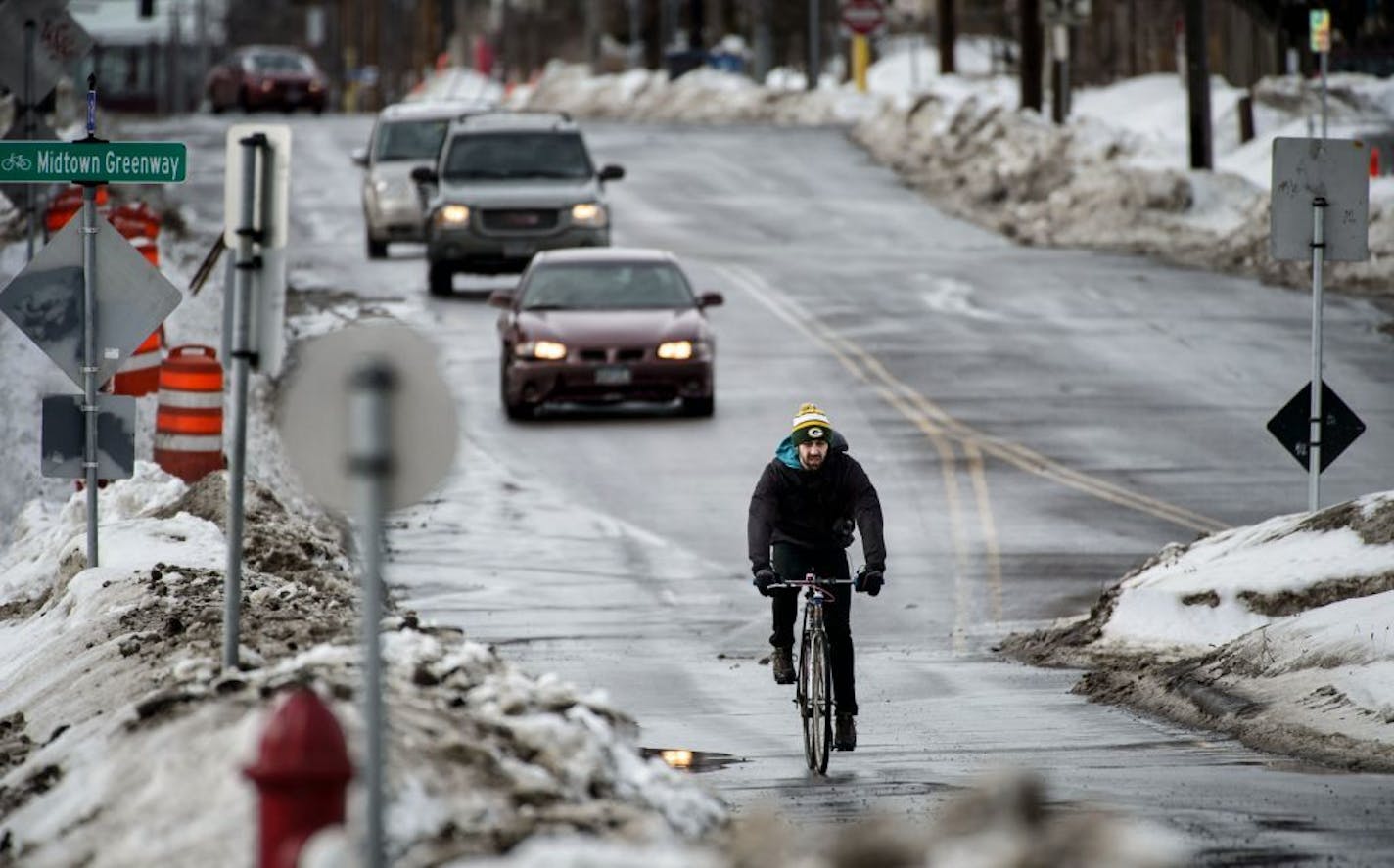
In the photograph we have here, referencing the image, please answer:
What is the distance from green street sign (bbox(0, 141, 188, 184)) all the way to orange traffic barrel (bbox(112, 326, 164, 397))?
8.36 metres

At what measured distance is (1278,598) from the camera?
18.1m

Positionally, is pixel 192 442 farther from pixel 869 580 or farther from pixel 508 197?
pixel 508 197

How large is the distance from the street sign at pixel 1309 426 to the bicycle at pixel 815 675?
23.6ft

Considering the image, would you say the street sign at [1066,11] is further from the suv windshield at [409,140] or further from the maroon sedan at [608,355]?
the maroon sedan at [608,355]

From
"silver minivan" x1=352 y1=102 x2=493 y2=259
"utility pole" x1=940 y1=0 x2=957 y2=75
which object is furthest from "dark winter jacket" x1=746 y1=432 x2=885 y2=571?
"utility pole" x1=940 y1=0 x2=957 y2=75

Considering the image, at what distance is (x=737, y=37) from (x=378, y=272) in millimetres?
78780

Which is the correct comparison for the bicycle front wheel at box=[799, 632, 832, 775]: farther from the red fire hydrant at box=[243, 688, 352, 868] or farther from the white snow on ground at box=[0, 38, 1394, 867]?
the red fire hydrant at box=[243, 688, 352, 868]

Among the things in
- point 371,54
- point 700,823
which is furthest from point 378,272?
point 371,54

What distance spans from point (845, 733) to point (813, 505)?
43.0 inches

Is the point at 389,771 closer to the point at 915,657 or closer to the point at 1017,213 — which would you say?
the point at 915,657

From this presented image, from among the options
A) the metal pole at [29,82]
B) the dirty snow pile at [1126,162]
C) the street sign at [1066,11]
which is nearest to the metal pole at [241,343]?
the metal pole at [29,82]

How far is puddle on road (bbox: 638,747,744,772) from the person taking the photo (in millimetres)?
14125

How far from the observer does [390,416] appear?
758 centimetres

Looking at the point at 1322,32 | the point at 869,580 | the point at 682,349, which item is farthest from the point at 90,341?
the point at 1322,32
